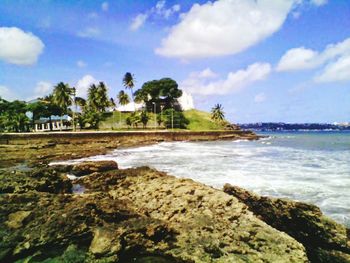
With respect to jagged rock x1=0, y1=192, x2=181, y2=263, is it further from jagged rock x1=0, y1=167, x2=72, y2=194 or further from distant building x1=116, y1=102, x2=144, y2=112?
distant building x1=116, y1=102, x2=144, y2=112

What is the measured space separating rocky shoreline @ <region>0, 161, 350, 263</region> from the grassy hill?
3190 inches

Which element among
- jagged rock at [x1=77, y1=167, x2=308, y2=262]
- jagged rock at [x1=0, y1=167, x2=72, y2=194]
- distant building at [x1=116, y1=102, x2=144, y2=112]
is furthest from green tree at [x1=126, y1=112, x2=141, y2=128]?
jagged rock at [x1=77, y1=167, x2=308, y2=262]

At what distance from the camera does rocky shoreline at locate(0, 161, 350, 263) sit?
27.3 ft

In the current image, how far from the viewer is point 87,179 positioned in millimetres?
18875

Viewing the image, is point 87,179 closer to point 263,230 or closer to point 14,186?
point 14,186

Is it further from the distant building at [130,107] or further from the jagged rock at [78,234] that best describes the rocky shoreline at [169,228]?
the distant building at [130,107]

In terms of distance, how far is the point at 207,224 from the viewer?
383 inches

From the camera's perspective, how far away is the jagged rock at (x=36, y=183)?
15281mm

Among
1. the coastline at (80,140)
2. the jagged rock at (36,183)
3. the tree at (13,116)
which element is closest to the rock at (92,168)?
the jagged rock at (36,183)

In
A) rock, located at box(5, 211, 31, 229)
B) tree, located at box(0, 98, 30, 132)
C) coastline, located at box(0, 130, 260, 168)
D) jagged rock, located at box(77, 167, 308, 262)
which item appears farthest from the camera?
tree, located at box(0, 98, 30, 132)

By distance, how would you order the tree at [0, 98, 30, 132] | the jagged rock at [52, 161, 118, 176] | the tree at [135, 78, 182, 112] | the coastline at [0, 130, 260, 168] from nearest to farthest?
the jagged rock at [52, 161, 118, 176], the coastline at [0, 130, 260, 168], the tree at [0, 98, 30, 132], the tree at [135, 78, 182, 112]

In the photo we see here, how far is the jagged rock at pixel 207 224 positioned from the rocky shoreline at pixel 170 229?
0.09ft

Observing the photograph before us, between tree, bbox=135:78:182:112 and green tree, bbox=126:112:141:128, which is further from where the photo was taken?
tree, bbox=135:78:182:112

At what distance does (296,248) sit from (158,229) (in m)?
3.77
